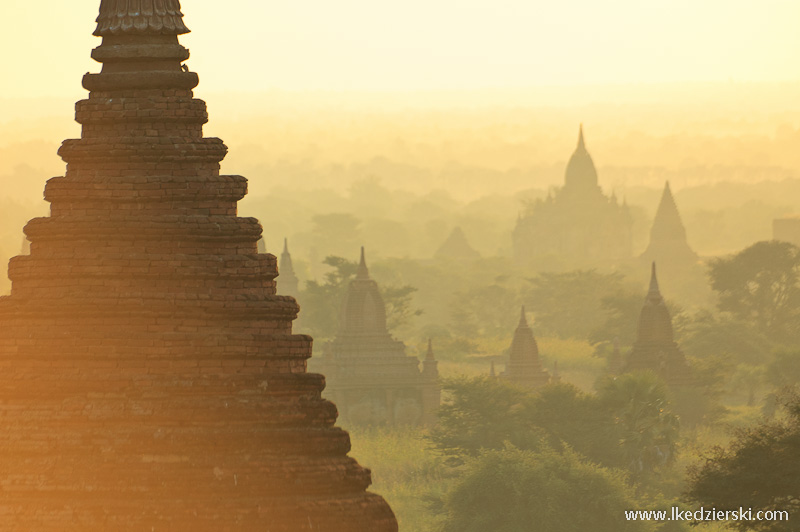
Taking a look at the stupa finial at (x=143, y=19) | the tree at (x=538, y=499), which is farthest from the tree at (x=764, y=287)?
the stupa finial at (x=143, y=19)

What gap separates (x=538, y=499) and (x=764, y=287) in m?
74.6

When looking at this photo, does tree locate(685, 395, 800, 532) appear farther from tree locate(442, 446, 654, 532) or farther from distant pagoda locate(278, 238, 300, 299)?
distant pagoda locate(278, 238, 300, 299)

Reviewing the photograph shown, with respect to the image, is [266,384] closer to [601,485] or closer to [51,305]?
[51,305]

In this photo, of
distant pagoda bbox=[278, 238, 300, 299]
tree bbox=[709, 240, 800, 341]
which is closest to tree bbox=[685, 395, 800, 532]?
distant pagoda bbox=[278, 238, 300, 299]

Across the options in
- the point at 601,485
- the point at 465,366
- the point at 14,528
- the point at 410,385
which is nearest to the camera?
the point at 14,528

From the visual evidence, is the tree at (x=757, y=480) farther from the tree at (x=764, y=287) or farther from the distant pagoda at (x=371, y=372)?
the tree at (x=764, y=287)

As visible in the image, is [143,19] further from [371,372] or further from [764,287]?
[764,287]

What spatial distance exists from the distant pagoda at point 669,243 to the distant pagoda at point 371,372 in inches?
3669

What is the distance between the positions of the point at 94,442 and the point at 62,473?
0.38 m

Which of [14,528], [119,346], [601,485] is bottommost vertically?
[601,485]

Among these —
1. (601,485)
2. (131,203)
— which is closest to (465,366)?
(601,485)

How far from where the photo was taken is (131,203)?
22469mm

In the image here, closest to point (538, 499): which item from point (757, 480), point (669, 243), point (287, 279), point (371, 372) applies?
point (757, 480)

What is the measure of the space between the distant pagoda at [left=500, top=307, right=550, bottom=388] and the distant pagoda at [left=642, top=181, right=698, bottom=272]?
8816cm
